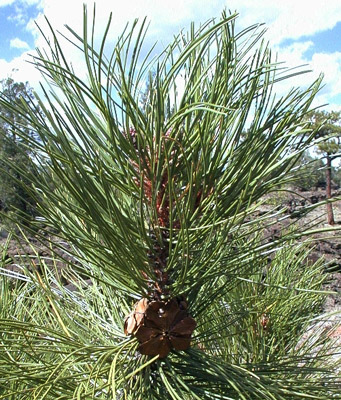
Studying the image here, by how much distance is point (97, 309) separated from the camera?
28.0 inches

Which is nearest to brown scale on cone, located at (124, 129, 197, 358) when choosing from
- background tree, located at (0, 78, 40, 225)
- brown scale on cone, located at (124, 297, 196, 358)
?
brown scale on cone, located at (124, 297, 196, 358)

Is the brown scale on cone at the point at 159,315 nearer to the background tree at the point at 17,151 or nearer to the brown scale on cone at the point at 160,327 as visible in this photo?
the brown scale on cone at the point at 160,327

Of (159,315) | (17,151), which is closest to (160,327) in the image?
(159,315)

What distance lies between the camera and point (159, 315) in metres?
0.54

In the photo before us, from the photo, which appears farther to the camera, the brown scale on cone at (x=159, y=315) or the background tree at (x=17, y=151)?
the brown scale on cone at (x=159, y=315)

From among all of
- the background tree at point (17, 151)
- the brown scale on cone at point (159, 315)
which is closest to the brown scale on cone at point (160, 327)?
the brown scale on cone at point (159, 315)

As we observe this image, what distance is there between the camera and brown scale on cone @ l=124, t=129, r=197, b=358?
21.0 inches

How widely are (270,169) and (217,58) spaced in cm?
16

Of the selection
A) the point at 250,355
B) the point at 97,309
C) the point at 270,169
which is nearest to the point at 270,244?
the point at 270,169

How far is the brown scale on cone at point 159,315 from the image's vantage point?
21.0 inches

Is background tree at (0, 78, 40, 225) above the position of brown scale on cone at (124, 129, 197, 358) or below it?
above

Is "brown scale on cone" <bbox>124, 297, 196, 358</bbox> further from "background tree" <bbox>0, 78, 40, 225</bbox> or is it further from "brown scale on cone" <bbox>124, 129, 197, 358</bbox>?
"background tree" <bbox>0, 78, 40, 225</bbox>

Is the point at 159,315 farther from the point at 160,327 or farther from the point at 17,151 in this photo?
the point at 17,151

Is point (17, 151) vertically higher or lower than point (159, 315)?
higher
